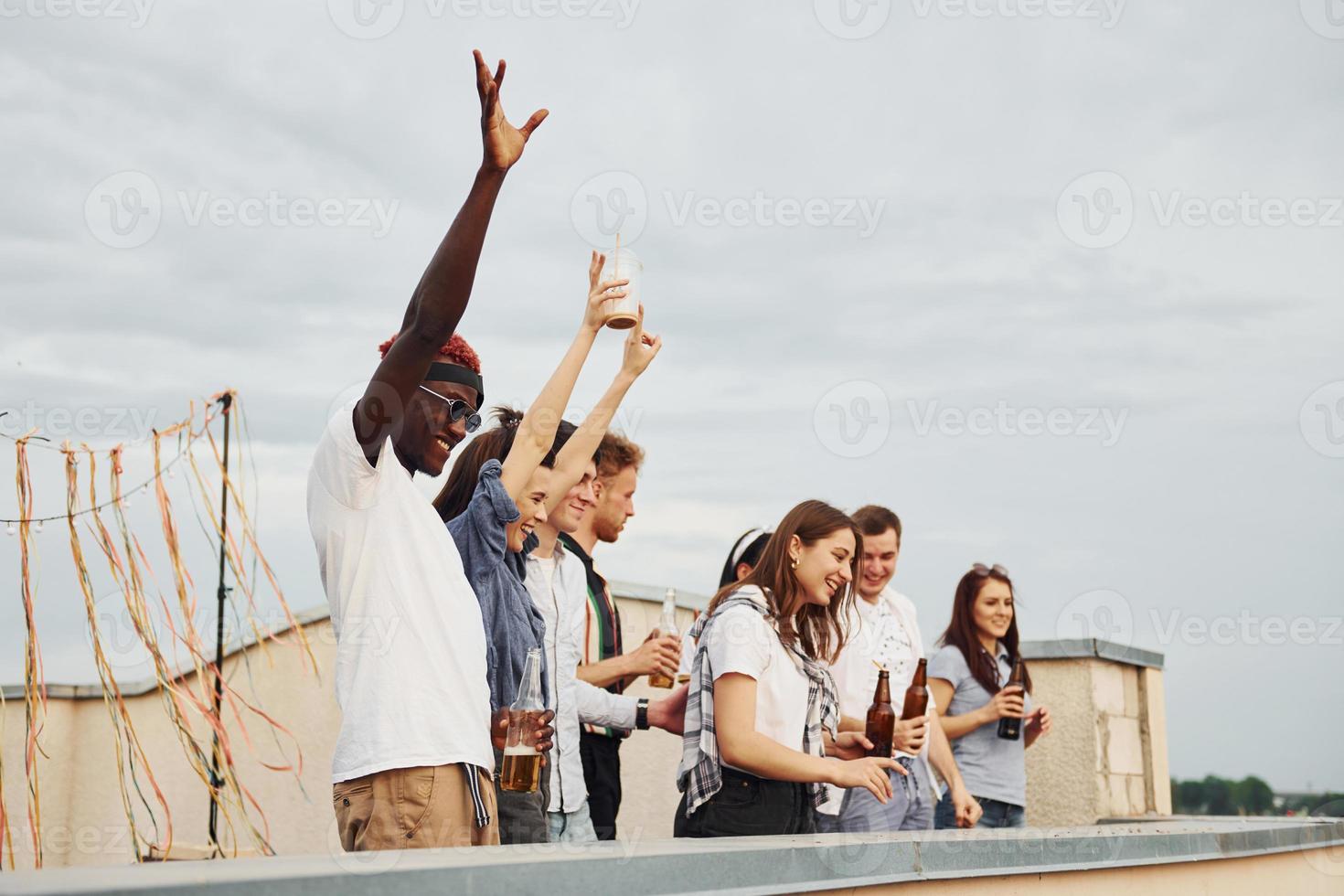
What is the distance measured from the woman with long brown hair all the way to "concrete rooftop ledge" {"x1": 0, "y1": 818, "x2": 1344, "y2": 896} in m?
0.42

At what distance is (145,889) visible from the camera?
1.37 metres

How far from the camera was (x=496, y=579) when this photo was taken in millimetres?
3043

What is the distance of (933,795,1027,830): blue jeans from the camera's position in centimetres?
505

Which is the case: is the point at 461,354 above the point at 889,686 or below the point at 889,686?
above

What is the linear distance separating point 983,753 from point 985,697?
236 millimetres

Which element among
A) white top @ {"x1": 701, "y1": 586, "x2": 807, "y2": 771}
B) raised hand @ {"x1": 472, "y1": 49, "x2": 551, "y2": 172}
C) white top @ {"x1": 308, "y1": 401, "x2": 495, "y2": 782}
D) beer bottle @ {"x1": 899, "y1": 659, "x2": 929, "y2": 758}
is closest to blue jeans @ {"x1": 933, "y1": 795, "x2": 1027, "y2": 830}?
beer bottle @ {"x1": 899, "y1": 659, "x2": 929, "y2": 758}

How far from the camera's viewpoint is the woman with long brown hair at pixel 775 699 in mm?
3182

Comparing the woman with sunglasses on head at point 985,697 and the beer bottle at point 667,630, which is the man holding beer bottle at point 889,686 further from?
the beer bottle at point 667,630

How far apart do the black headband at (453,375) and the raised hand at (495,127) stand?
0.45 metres

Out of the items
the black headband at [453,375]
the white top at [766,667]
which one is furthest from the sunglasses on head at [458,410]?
the white top at [766,667]

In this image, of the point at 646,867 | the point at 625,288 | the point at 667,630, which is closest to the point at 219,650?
the point at 667,630

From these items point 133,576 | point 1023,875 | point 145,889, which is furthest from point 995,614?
point 145,889

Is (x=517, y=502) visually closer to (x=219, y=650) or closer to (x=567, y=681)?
(x=567, y=681)

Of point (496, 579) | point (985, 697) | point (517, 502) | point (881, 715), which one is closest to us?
point (496, 579)
